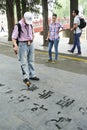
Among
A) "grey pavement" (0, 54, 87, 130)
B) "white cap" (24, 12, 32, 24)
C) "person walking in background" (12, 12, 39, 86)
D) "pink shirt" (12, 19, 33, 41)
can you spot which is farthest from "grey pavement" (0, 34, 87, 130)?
"white cap" (24, 12, 32, 24)

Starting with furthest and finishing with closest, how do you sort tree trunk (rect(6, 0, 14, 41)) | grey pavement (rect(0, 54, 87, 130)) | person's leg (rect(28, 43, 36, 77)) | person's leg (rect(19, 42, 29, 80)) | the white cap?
tree trunk (rect(6, 0, 14, 41)) < person's leg (rect(28, 43, 36, 77)) < person's leg (rect(19, 42, 29, 80)) < the white cap < grey pavement (rect(0, 54, 87, 130))

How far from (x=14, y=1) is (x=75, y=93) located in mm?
12222

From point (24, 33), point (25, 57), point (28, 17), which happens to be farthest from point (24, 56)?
point (28, 17)

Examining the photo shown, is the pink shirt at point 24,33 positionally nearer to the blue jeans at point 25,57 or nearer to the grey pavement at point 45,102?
the blue jeans at point 25,57

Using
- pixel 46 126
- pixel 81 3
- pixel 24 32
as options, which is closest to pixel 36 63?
pixel 24 32

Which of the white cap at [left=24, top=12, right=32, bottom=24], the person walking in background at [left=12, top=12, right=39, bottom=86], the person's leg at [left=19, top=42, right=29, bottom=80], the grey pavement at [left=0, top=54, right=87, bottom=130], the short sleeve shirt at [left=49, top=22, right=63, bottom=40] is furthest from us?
the short sleeve shirt at [left=49, top=22, right=63, bottom=40]

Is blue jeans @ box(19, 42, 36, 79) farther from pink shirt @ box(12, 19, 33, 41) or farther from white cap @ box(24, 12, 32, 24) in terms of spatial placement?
white cap @ box(24, 12, 32, 24)

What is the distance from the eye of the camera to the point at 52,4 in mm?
15719

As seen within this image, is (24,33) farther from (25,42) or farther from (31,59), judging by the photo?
(31,59)

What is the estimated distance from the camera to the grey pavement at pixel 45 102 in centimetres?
404

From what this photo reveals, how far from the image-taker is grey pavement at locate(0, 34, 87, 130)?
Result: 4.04m

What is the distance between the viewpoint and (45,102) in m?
4.95

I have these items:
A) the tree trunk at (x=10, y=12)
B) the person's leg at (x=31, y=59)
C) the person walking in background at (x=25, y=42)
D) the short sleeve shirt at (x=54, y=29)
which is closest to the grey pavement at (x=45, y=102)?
the person's leg at (x=31, y=59)

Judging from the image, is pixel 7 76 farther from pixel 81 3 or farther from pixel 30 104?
pixel 81 3
